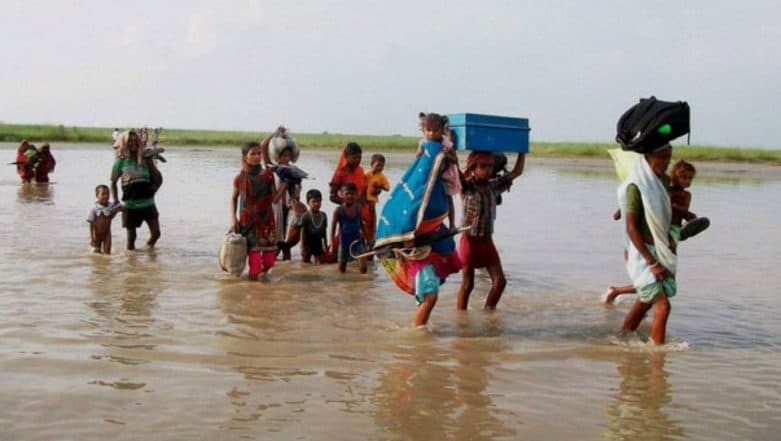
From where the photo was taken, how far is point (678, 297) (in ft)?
27.4

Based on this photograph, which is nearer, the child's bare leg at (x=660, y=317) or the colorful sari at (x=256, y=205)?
the child's bare leg at (x=660, y=317)

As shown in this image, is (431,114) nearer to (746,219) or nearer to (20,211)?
(20,211)

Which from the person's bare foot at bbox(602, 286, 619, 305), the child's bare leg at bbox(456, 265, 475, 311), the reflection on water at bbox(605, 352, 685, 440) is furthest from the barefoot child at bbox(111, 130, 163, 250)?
the reflection on water at bbox(605, 352, 685, 440)

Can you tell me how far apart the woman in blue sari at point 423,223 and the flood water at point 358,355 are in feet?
1.37

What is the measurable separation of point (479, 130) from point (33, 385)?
3638 millimetres

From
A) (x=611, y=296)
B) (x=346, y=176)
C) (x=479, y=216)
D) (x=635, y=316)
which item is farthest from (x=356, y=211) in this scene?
(x=635, y=316)

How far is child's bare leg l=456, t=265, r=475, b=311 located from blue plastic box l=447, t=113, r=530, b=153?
3.54ft

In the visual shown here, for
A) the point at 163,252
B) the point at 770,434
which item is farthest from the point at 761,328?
the point at 163,252

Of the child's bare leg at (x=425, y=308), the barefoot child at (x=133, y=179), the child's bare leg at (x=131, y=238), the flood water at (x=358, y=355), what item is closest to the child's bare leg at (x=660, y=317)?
the flood water at (x=358, y=355)

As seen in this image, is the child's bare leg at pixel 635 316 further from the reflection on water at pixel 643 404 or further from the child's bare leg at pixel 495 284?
the child's bare leg at pixel 495 284

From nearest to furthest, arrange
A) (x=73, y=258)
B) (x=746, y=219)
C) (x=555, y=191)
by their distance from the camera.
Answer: (x=73, y=258)
(x=746, y=219)
(x=555, y=191)

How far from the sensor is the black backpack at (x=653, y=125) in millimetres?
5715

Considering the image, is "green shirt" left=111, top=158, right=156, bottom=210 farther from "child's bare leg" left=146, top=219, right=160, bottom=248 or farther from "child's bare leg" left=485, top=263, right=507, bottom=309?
"child's bare leg" left=485, top=263, right=507, bottom=309

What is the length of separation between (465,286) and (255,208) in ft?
8.42
